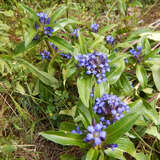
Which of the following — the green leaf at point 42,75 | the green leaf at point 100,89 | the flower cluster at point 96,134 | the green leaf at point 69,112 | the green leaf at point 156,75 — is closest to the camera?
the flower cluster at point 96,134

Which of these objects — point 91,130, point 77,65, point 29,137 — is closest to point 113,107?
point 91,130

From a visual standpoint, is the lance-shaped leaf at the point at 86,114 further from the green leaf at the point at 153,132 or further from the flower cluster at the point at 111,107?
the green leaf at the point at 153,132

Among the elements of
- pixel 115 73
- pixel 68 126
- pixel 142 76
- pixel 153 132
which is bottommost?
pixel 153 132

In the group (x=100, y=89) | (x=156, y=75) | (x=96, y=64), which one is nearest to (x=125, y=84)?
(x=156, y=75)

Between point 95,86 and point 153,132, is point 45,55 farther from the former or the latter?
point 153,132

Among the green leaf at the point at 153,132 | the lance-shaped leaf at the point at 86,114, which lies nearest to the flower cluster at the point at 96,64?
the lance-shaped leaf at the point at 86,114

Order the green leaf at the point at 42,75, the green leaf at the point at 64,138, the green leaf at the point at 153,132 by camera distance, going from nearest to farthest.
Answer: the green leaf at the point at 64,138, the green leaf at the point at 153,132, the green leaf at the point at 42,75

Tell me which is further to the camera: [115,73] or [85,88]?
[115,73]
